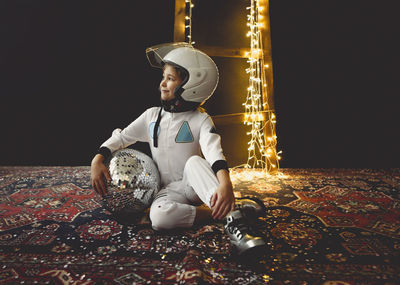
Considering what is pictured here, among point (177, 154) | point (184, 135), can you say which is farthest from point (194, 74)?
point (177, 154)

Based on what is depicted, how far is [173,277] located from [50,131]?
323cm

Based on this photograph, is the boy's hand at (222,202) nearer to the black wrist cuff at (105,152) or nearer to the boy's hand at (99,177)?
the boy's hand at (99,177)

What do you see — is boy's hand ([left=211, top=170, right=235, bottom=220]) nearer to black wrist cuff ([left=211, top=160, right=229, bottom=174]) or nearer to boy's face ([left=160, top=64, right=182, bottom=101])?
black wrist cuff ([left=211, top=160, right=229, bottom=174])

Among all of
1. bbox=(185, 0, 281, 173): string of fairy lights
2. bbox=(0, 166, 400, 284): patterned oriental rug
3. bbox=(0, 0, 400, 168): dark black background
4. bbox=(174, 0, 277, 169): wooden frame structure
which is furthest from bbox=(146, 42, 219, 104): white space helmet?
bbox=(0, 0, 400, 168): dark black background

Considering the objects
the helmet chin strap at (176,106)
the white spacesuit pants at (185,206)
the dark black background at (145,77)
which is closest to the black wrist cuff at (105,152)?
the helmet chin strap at (176,106)

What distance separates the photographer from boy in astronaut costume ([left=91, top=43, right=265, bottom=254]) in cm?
139

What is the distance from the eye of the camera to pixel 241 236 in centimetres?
112

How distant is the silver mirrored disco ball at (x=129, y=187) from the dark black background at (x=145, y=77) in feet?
6.57

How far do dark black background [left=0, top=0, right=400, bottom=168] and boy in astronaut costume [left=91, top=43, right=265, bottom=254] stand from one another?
5.93 ft

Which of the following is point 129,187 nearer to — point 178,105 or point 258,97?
point 178,105

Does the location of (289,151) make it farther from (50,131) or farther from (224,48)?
(50,131)

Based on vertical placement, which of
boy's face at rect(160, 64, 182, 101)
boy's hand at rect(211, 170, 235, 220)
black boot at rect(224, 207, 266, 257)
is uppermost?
boy's face at rect(160, 64, 182, 101)

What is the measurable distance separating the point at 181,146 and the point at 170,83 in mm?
418

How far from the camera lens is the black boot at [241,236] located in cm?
106
